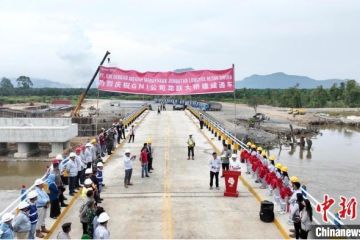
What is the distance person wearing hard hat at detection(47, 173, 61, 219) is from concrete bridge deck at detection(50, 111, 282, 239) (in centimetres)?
34

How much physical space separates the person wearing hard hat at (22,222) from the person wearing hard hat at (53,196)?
3.07 m

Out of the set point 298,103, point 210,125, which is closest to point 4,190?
point 210,125

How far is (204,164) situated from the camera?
2303 centimetres

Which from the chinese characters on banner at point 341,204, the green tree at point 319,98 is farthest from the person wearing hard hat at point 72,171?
the green tree at point 319,98

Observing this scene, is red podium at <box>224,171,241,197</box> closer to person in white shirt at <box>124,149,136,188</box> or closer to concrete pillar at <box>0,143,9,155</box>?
person in white shirt at <box>124,149,136,188</box>

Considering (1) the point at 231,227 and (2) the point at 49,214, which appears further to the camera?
(2) the point at 49,214

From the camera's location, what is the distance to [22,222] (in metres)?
9.97

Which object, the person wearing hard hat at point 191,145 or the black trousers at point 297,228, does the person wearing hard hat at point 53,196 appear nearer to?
the black trousers at point 297,228

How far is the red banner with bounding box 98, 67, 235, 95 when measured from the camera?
26.0 metres

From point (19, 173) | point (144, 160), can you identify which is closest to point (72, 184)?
point (144, 160)

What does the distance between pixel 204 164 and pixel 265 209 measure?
9.75 m

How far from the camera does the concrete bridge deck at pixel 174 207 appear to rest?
12.6 metres

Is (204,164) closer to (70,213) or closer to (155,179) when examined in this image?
(155,179)

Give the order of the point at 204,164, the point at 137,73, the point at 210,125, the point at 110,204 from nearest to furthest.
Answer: the point at 110,204
the point at 204,164
the point at 137,73
the point at 210,125
